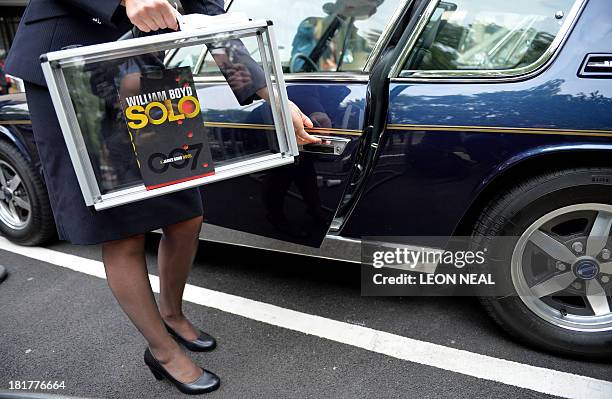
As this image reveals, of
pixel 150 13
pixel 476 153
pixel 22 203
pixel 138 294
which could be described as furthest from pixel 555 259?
pixel 22 203

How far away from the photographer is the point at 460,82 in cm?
187

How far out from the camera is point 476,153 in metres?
1.85

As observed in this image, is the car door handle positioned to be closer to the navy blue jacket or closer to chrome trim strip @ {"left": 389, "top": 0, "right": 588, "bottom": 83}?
chrome trim strip @ {"left": 389, "top": 0, "right": 588, "bottom": 83}

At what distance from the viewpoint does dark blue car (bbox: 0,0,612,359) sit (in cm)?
176

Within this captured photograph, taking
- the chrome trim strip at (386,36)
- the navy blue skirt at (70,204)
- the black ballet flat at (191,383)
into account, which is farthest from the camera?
the chrome trim strip at (386,36)

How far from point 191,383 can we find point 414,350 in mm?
934

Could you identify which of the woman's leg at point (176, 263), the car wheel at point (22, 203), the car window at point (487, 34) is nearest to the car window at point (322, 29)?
the car window at point (487, 34)

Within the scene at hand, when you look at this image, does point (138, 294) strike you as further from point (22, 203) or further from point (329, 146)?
point (22, 203)

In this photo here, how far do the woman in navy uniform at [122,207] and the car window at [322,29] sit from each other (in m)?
0.84

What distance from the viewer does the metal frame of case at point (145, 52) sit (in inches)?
48.6

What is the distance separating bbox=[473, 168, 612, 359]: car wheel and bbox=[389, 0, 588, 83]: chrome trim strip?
397mm

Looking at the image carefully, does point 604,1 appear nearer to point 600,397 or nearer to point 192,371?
A: point 600,397

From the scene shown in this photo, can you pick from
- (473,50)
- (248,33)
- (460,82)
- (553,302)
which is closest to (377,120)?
(460,82)

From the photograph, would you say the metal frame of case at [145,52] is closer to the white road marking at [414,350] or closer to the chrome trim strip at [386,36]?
the chrome trim strip at [386,36]
